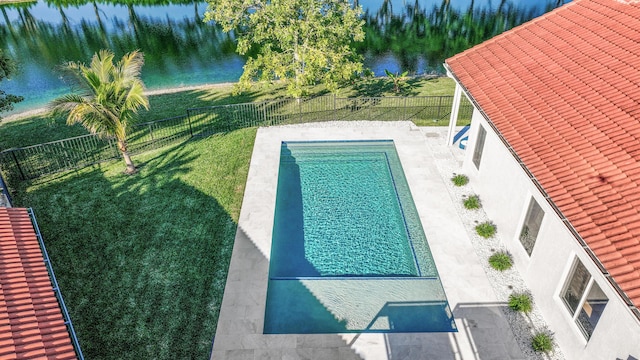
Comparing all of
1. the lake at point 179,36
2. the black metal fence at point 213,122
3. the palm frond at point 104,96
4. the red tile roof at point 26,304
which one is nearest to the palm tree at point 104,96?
the palm frond at point 104,96

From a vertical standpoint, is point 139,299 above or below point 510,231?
above

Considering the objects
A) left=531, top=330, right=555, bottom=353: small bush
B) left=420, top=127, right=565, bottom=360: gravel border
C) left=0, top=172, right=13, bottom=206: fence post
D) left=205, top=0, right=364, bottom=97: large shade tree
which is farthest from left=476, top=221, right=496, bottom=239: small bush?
left=0, top=172, right=13, bottom=206: fence post

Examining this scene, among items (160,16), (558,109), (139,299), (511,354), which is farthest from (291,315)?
(160,16)

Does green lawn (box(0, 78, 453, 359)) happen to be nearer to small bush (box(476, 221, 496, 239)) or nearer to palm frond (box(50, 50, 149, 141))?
palm frond (box(50, 50, 149, 141))

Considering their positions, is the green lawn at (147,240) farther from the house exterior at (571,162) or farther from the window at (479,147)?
the window at (479,147)

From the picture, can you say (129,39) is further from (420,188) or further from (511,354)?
(511,354)
